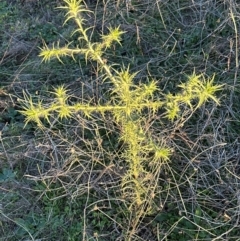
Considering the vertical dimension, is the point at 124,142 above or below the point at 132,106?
below

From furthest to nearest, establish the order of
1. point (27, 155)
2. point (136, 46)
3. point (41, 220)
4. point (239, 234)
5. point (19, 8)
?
point (19, 8) < point (136, 46) < point (27, 155) < point (41, 220) < point (239, 234)

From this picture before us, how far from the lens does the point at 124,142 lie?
253 centimetres

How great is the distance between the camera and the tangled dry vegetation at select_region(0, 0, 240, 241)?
8.45 ft

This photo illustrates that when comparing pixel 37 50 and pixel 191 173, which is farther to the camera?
pixel 37 50

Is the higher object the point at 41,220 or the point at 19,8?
the point at 19,8

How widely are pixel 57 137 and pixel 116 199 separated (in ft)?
1.93

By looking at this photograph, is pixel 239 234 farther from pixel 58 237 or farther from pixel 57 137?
pixel 57 137

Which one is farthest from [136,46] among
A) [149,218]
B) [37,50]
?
[149,218]

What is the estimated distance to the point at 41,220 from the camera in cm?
266

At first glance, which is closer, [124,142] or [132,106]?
[132,106]

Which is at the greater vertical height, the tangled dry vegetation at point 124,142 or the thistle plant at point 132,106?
the thistle plant at point 132,106

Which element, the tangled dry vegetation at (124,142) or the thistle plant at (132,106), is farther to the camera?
the tangled dry vegetation at (124,142)

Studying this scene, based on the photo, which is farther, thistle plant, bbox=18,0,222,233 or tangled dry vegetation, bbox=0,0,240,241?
tangled dry vegetation, bbox=0,0,240,241

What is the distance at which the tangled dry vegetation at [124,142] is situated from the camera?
257 cm
